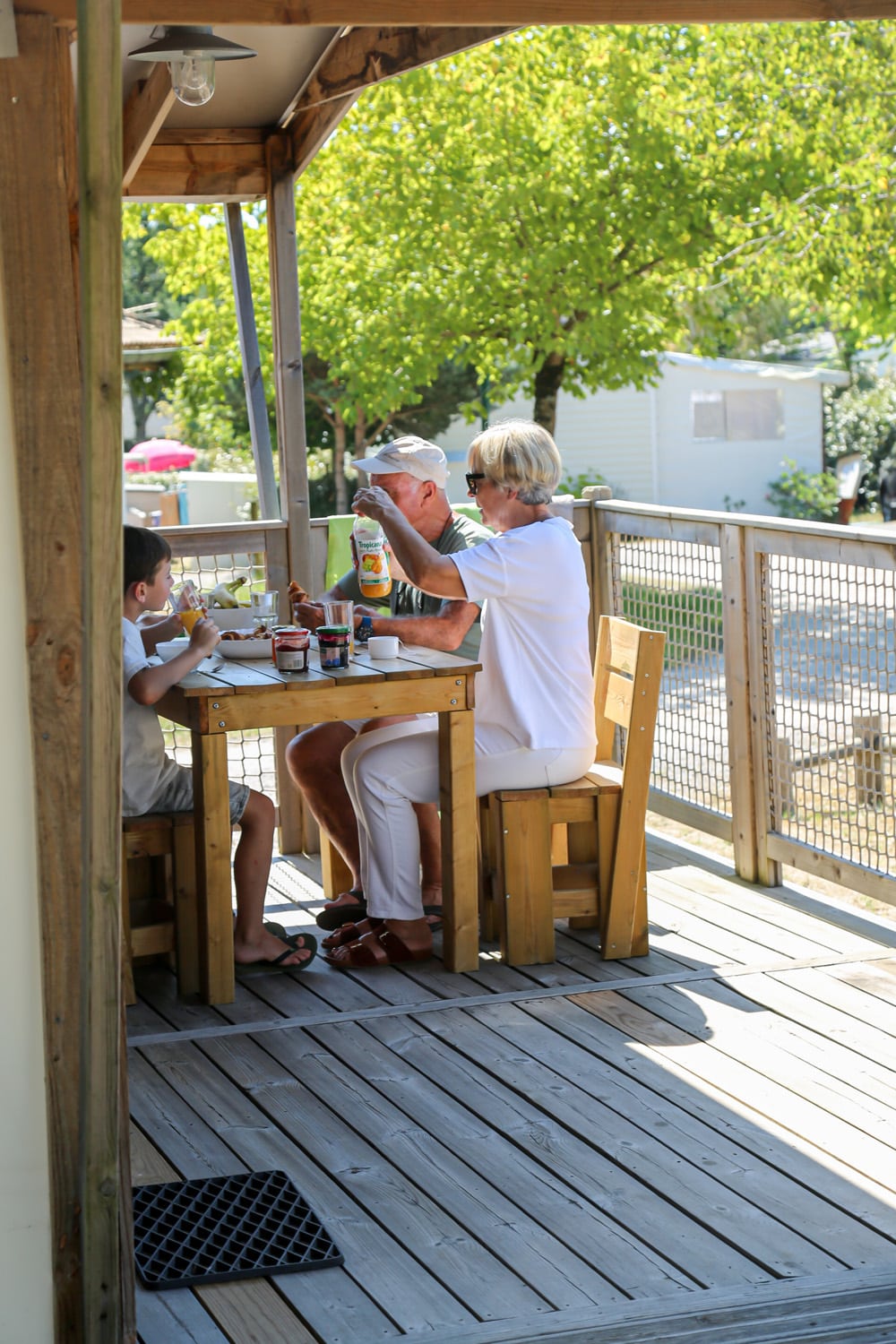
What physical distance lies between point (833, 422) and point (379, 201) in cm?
1732

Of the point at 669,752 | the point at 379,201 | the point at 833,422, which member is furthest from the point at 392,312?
the point at 833,422

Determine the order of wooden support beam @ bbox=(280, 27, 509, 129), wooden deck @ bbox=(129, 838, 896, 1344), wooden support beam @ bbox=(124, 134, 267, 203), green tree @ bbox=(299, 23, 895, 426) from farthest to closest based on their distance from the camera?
green tree @ bbox=(299, 23, 895, 426) → wooden support beam @ bbox=(124, 134, 267, 203) → wooden support beam @ bbox=(280, 27, 509, 129) → wooden deck @ bbox=(129, 838, 896, 1344)

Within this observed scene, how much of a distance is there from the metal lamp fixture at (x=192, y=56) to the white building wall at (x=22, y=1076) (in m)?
2.57

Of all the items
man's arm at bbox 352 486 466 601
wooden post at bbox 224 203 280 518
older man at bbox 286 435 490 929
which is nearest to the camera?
man's arm at bbox 352 486 466 601

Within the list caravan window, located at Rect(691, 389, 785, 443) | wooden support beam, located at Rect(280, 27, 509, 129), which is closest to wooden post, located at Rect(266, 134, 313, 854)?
wooden support beam, located at Rect(280, 27, 509, 129)

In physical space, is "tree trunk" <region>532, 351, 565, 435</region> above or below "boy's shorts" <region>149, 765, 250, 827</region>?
above

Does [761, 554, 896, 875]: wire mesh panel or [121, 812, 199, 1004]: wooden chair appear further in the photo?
[761, 554, 896, 875]: wire mesh panel

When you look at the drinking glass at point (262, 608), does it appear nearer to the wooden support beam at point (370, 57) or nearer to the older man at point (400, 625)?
the older man at point (400, 625)

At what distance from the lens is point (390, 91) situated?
14664mm

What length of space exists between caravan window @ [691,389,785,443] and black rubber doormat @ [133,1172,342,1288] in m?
26.9

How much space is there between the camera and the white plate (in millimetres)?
4402

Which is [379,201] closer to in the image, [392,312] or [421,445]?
[392,312]

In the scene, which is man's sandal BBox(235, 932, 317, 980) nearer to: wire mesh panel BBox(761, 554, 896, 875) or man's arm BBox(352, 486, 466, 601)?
man's arm BBox(352, 486, 466, 601)

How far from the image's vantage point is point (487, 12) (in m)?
2.53
